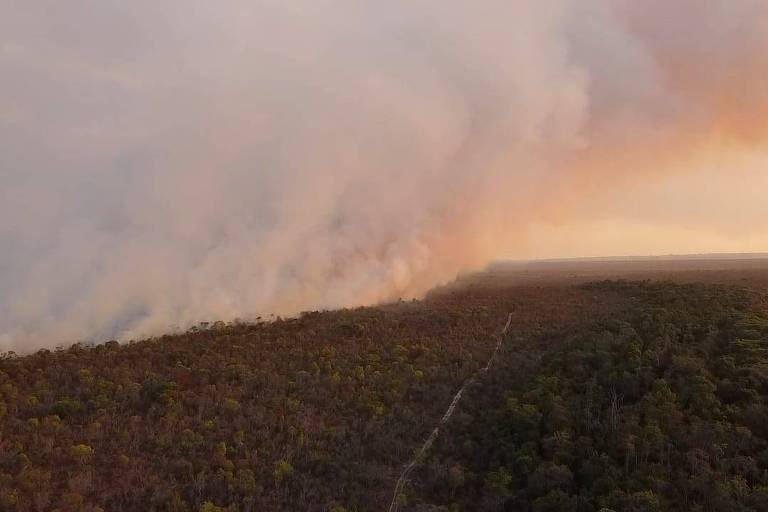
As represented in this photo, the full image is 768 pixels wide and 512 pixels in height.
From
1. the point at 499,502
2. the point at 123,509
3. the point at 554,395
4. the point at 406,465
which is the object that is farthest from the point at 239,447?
the point at 554,395

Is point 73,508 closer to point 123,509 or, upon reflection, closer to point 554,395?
point 123,509

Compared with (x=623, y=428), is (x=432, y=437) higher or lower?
lower

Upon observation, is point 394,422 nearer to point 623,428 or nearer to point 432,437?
point 432,437

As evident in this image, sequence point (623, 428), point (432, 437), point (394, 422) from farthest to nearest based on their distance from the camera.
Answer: point (394, 422)
point (432, 437)
point (623, 428)

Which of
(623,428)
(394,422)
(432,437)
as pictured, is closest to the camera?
(623,428)

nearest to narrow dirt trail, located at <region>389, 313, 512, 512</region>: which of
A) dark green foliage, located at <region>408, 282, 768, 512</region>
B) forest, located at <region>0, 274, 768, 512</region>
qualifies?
forest, located at <region>0, 274, 768, 512</region>

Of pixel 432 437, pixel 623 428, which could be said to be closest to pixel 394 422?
pixel 432 437

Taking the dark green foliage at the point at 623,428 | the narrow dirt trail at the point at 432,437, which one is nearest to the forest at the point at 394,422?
the dark green foliage at the point at 623,428

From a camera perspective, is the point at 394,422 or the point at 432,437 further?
the point at 394,422

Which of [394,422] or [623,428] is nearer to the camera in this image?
[623,428]
